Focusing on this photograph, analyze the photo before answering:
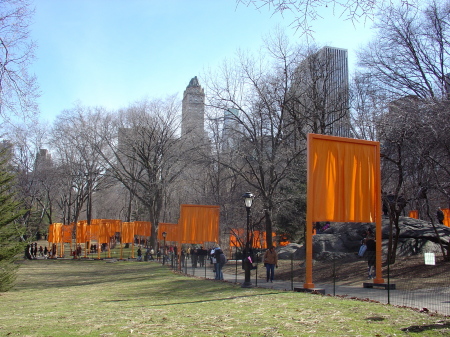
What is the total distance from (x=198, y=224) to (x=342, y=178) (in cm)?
1312

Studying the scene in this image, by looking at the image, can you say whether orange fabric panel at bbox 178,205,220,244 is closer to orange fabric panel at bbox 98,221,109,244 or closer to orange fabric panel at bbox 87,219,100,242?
orange fabric panel at bbox 98,221,109,244

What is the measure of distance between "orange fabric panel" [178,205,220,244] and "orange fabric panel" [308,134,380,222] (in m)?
12.3

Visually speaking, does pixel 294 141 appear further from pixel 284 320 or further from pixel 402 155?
pixel 284 320

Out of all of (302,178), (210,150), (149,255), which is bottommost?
(149,255)

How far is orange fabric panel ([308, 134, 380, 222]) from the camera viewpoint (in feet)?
45.1

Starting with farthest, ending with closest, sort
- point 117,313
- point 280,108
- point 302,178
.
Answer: point 280,108 → point 302,178 → point 117,313

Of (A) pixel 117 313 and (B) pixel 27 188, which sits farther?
(B) pixel 27 188

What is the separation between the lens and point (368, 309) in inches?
384

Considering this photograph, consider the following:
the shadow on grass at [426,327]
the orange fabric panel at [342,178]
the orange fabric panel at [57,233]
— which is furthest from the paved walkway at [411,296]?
the orange fabric panel at [57,233]

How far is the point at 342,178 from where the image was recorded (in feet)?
46.5

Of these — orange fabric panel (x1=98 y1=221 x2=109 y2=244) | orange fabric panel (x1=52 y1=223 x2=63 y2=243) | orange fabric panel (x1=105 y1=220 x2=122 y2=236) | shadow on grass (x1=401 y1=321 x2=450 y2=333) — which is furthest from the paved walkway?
orange fabric panel (x1=52 y1=223 x2=63 y2=243)

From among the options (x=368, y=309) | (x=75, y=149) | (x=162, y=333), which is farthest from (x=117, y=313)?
(x=75, y=149)

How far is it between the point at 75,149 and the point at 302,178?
3037 centimetres

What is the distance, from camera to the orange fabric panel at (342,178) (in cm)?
1376
